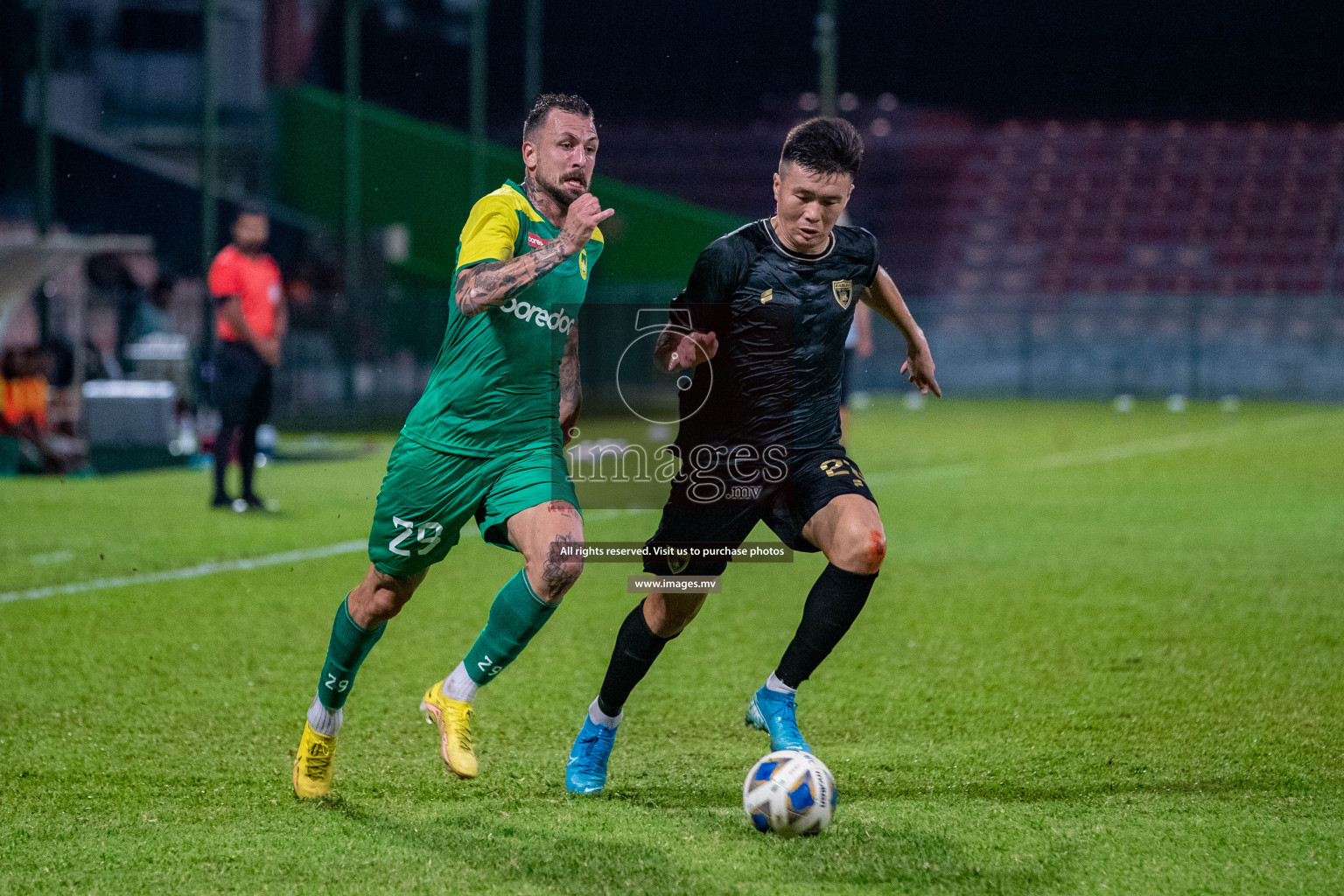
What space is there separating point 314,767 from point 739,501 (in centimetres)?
134

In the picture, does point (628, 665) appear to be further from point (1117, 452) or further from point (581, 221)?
point (1117, 452)

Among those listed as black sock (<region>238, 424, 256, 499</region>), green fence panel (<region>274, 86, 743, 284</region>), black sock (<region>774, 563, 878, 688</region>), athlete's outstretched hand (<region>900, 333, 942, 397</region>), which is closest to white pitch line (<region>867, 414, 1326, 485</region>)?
black sock (<region>238, 424, 256, 499</region>)

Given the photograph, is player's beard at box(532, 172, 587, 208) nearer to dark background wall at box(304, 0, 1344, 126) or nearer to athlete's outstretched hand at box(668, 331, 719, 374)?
athlete's outstretched hand at box(668, 331, 719, 374)

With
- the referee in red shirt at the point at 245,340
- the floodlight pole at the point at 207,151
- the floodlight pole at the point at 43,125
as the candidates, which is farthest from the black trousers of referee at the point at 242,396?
the floodlight pole at the point at 43,125

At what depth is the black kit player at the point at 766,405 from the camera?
3.91 metres

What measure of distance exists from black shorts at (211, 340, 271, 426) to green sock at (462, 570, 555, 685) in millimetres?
6272

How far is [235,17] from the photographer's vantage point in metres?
23.7

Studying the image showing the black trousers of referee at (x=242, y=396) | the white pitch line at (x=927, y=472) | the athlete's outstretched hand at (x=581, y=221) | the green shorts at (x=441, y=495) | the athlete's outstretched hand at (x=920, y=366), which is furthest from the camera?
the black trousers of referee at (x=242, y=396)

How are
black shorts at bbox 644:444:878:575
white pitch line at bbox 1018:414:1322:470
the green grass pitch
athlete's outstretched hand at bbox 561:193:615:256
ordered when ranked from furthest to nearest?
white pitch line at bbox 1018:414:1322:470, black shorts at bbox 644:444:878:575, athlete's outstretched hand at bbox 561:193:615:256, the green grass pitch

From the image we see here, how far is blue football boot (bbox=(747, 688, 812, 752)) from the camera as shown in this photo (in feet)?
12.4

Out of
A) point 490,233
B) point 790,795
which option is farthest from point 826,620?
point 490,233

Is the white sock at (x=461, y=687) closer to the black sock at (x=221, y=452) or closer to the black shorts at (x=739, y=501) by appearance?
the black shorts at (x=739, y=501)

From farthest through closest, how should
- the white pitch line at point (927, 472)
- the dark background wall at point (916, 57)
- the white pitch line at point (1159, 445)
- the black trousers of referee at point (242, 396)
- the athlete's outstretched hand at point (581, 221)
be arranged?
the dark background wall at point (916, 57) → the white pitch line at point (1159, 445) → the black trousers of referee at point (242, 396) → the white pitch line at point (927, 472) → the athlete's outstretched hand at point (581, 221)

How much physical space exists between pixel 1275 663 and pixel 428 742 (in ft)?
10.5
